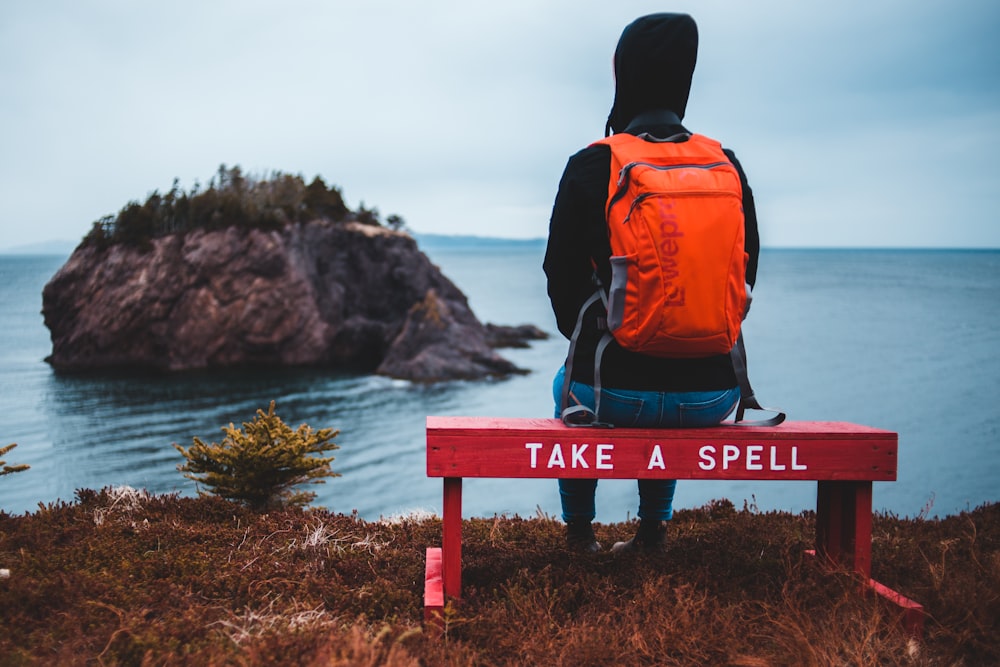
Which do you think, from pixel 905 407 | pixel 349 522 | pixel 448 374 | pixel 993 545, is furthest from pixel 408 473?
pixel 905 407

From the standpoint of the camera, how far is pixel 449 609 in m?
3.48

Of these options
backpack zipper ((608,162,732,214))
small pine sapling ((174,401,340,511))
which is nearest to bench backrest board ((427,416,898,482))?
backpack zipper ((608,162,732,214))

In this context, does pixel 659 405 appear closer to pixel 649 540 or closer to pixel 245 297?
pixel 649 540

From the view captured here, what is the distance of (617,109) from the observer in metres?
3.99

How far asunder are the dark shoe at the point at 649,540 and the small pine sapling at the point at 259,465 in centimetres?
251

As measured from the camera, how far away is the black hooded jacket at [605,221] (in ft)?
11.9

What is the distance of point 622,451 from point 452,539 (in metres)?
0.87

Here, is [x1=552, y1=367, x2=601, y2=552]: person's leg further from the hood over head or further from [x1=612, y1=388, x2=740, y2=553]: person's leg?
the hood over head

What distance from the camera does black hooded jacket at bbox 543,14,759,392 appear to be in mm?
3639

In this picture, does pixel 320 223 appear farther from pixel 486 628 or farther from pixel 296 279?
pixel 486 628

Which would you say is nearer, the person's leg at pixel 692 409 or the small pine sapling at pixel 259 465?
the person's leg at pixel 692 409

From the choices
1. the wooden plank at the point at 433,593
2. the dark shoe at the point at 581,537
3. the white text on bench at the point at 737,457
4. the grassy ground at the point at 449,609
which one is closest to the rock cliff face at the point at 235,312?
the grassy ground at the point at 449,609

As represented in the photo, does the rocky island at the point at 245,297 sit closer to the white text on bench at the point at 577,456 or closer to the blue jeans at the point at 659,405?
the blue jeans at the point at 659,405

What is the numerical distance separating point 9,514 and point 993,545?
628 centimetres
